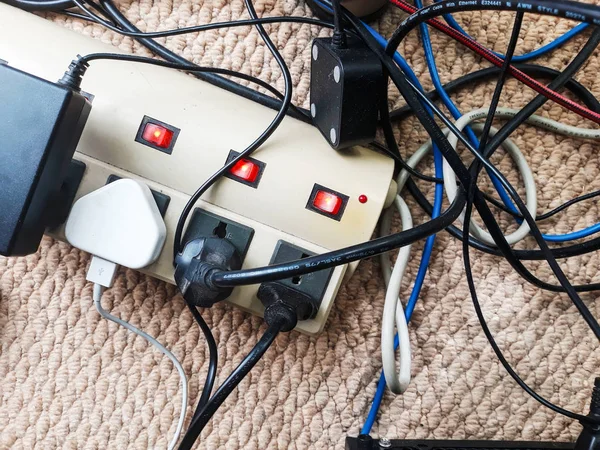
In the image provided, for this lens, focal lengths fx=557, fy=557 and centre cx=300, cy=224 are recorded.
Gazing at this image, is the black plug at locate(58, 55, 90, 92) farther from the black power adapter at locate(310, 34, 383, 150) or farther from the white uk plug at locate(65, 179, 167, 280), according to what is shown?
the black power adapter at locate(310, 34, 383, 150)

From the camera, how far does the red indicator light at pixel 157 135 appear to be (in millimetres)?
561

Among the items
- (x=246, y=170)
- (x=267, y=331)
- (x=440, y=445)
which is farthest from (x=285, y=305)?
(x=440, y=445)

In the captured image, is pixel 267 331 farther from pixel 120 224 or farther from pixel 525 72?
pixel 525 72

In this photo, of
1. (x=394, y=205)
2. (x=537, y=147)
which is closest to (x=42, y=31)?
(x=394, y=205)

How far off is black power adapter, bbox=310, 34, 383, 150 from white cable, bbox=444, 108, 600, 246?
10 centimetres

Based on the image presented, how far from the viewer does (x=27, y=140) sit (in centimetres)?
50

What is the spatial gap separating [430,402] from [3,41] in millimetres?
605

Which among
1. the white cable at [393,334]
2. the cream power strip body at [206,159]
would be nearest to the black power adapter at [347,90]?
the cream power strip body at [206,159]

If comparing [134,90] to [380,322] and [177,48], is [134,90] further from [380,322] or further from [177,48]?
[380,322]

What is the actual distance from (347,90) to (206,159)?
6.2 inches

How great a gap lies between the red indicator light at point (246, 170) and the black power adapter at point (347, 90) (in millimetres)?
81

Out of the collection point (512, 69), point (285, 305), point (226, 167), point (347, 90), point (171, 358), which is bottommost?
point (171, 358)

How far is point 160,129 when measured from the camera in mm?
561

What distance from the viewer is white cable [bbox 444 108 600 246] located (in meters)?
0.59
